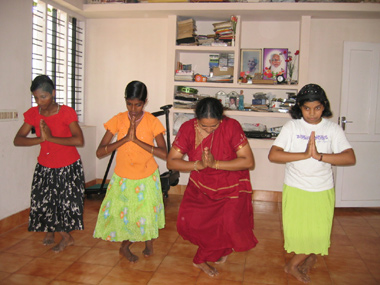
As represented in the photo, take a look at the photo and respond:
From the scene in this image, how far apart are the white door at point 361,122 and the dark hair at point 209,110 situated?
284 centimetres

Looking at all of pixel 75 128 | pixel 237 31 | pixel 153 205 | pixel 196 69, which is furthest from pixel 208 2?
pixel 153 205

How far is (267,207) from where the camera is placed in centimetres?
479

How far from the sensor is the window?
14.0 feet

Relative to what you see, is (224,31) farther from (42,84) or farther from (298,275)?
(298,275)

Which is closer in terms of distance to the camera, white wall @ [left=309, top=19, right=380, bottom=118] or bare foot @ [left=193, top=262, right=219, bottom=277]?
bare foot @ [left=193, top=262, right=219, bottom=277]

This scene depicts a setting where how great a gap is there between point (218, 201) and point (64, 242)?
1.45m

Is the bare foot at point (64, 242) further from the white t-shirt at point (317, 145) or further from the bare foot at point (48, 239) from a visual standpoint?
the white t-shirt at point (317, 145)

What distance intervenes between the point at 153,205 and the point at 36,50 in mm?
2583

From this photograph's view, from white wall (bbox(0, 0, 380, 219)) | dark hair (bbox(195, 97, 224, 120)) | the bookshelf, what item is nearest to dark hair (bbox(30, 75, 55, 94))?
white wall (bbox(0, 0, 380, 219))

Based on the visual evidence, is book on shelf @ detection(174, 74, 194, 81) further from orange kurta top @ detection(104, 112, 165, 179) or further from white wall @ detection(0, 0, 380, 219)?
orange kurta top @ detection(104, 112, 165, 179)

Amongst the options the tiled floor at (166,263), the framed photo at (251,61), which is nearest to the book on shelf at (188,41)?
the framed photo at (251,61)

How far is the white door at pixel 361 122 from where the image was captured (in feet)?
15.4

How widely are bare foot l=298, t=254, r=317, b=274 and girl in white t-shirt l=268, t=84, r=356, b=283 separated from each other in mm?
248

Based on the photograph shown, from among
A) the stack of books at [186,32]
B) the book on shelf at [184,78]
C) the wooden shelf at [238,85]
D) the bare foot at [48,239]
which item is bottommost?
the bare foot at [48,239]
